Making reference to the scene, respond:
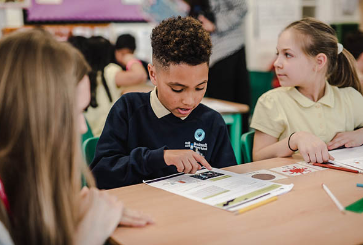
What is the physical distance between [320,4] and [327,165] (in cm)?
469

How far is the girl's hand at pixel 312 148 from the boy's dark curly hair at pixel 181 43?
1.48 ft

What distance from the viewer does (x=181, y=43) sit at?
130 centimetres

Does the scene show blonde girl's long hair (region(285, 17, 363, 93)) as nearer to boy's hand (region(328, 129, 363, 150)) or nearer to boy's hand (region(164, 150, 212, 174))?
boy's hand (region(328, 129, 363, 150))

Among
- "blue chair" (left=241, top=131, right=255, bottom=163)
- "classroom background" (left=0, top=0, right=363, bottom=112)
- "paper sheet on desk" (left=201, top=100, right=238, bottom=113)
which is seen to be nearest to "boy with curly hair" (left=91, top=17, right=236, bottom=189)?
"blue chair" (left=241, top=131, right=255, bottom=163)

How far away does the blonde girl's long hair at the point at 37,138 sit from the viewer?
2.44ft

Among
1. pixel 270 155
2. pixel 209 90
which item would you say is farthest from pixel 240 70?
pixel 270 155

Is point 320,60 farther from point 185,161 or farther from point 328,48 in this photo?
point 185,161

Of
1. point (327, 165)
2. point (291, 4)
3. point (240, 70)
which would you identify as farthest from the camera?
point (291, 4)

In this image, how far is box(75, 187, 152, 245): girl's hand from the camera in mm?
779

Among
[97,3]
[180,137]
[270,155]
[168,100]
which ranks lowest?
[270,155]

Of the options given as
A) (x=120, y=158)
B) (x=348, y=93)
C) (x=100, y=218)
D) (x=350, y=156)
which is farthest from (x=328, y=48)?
(x=100, y=218)

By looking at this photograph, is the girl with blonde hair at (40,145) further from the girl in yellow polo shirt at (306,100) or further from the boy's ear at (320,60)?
the boy's ear at (320,60)

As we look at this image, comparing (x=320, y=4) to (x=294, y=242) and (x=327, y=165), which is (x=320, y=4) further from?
(x=294, y=242)

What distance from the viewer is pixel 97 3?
438 centimetres
